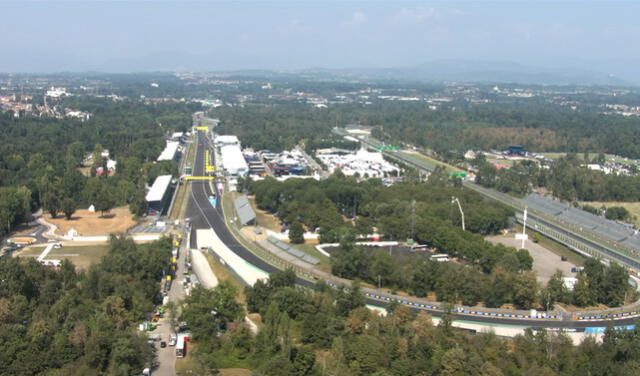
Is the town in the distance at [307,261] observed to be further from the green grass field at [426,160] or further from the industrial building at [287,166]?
the green grass field at [426,160]

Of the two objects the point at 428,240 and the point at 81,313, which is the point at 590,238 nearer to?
the point at 428,240

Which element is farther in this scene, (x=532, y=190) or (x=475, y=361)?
(x=532, y=190)

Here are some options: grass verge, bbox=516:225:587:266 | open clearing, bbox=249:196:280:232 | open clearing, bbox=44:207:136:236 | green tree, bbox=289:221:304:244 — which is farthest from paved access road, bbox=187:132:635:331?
grass verge, bbox=516:225:587:266

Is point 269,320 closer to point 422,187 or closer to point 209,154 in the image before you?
point 422,187

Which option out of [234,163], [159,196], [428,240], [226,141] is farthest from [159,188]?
[226,141]

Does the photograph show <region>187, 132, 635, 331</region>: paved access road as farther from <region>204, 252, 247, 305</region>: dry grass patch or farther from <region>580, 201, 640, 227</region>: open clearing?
<region>580, 201, 640, 227</region>: open clearing

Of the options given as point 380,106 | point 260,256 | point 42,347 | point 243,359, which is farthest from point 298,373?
point 380,106

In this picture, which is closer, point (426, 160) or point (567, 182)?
point (567, 182)
